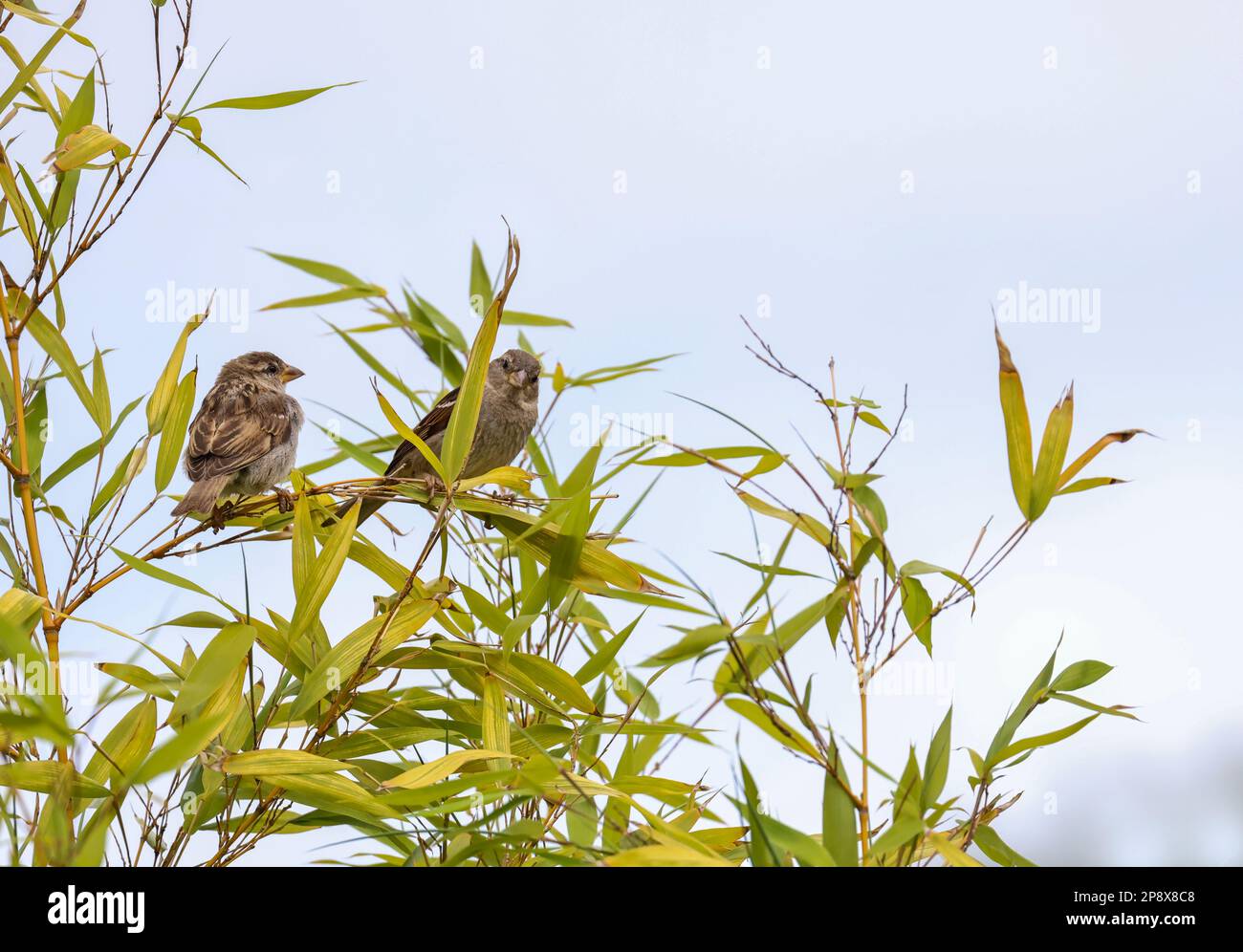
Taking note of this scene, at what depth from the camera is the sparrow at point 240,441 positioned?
3395 mm

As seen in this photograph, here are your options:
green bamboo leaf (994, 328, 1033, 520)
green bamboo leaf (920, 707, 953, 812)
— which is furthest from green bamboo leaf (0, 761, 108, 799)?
green bamboo leaf (994, 328, 1033, 520)

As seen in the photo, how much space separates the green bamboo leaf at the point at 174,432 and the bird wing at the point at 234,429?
3.12 ft

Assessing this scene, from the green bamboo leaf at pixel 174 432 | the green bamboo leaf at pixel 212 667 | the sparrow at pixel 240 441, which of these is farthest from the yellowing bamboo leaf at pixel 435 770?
the sparrow at pixel 240 441

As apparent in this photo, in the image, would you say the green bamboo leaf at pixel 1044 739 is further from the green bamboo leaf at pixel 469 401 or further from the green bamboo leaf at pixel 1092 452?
the green bamboo leaf at pixel 469 401

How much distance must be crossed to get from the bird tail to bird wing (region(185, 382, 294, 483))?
55mm

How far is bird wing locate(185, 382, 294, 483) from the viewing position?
3430 mm

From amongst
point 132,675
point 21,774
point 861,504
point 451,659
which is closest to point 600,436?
point 451,659

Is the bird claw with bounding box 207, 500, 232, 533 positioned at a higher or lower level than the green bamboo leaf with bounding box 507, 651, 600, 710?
higher

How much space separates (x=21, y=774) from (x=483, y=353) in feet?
3.58

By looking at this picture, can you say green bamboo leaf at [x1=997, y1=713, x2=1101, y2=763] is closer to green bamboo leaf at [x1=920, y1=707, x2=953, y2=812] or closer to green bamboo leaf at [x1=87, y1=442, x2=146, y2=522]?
green bamboo leaf at [x1=920, y1=707, x2=953, y2=812]
